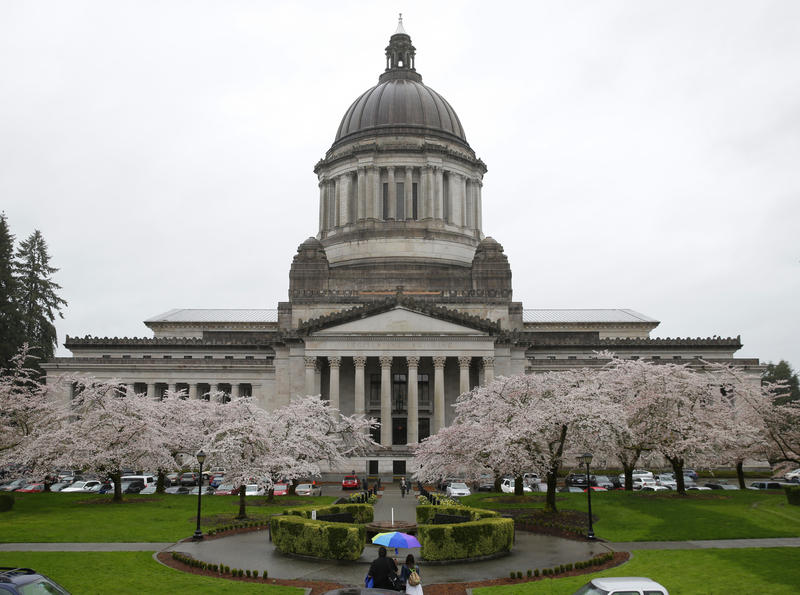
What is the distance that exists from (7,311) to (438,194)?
1993 inches

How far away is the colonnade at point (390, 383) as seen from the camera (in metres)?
69.7

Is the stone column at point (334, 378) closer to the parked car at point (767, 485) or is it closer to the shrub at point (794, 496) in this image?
the shrub at point (794, 496)

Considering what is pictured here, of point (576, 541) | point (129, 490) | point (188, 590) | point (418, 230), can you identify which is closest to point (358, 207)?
point (418, 230)

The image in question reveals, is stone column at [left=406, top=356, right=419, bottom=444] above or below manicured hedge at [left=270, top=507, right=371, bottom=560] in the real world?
above

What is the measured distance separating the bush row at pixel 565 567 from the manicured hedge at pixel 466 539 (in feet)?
9.00

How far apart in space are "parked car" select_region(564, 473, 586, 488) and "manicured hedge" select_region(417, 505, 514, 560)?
28.3m

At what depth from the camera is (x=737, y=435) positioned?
4991 cm

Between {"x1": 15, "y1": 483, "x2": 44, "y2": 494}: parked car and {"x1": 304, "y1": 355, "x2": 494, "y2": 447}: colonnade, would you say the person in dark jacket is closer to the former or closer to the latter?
{"x1": 15, "y1": 483, "x2": 44, "y2": 494}: parked car

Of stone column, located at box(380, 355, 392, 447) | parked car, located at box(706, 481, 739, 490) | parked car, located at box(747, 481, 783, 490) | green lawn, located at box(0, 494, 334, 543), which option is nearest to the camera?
green lawn, located at box(0, 494, 334, 543)

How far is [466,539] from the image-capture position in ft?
91.4

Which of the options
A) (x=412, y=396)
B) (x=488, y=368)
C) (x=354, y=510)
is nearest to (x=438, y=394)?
(x=412, y=396)

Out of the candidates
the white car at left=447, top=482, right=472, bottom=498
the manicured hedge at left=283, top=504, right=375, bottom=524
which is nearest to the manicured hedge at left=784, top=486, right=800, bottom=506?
the white car at left=447, top=482, right=472, bottom=498

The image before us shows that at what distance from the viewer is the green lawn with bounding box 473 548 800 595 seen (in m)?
22.3

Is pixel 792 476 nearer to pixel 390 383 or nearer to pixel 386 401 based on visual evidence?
pixel 386 401
